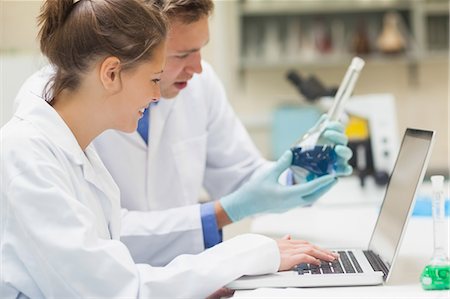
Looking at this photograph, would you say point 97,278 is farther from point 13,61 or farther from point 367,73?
point 367,73

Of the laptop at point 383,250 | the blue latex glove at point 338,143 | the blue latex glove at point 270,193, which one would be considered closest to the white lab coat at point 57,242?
the laptop at point 383,250

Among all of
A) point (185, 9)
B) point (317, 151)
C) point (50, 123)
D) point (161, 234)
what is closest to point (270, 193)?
point (317, 151)

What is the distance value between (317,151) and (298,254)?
436 millimetres

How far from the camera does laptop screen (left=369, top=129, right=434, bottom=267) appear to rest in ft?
4.36

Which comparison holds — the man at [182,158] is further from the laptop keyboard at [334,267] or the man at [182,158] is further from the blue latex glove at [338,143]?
the laptop keyboard at [334,267]

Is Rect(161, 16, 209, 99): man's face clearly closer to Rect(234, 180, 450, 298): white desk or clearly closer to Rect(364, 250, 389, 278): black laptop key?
Rect(234, 180, 450, 298): white desk

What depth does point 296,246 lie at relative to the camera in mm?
1347

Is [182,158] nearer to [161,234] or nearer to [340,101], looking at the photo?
[161,234]

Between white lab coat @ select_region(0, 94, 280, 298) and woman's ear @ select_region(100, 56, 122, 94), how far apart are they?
0.11 m

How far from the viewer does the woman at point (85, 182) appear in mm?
1079

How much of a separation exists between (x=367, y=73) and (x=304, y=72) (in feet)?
1.40

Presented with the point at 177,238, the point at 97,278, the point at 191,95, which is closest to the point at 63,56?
the point at 97,278

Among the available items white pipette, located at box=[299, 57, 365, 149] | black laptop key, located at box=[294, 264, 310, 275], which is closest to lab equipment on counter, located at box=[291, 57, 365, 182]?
white pipette, located at box=[299, 57, 365, 149]

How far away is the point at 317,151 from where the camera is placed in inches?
66.3
